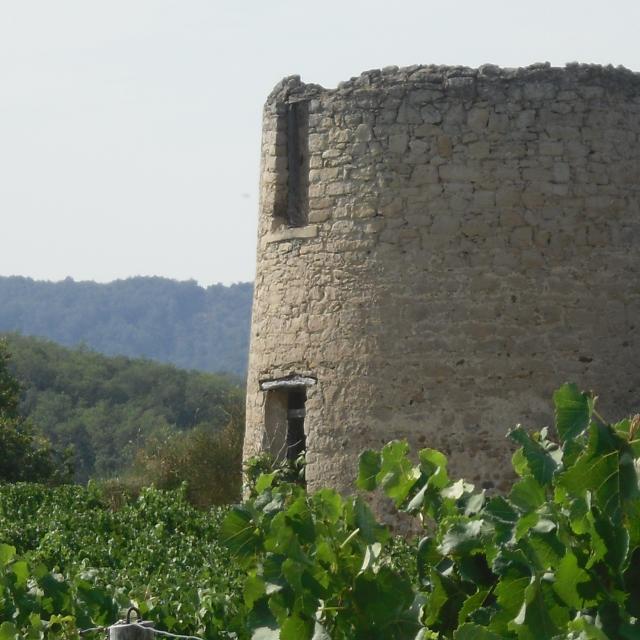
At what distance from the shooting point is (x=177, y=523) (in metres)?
10.8

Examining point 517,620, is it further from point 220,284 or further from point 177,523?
point 220,284

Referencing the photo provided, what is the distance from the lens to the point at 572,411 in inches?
151

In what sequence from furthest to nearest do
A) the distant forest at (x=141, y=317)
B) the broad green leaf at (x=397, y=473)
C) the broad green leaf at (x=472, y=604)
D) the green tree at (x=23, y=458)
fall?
the distant forest at (x=141, y=317)
the green tree at (x=23, y=458)
the broad green leaf at (x=397, y=473)
the broad green leaf at (x=472, y=604)

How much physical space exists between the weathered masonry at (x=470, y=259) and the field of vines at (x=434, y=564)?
3.12m

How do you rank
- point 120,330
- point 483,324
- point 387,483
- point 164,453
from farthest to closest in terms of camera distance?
point 120,330, point 164,453, point 483,324, point 387,483

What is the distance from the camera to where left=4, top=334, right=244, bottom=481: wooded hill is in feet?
118

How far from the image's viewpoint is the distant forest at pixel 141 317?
122 m

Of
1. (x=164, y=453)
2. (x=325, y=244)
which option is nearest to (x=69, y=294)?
(x=164, y=453)

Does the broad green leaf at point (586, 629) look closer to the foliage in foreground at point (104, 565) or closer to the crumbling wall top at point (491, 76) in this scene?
the foliage in foreground at point (104, 565)

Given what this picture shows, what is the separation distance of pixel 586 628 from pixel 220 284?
5480 inches

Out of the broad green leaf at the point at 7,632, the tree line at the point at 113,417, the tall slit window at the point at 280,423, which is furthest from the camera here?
the tree line at the point at 113,417

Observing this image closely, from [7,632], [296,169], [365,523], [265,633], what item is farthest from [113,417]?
[365,523]

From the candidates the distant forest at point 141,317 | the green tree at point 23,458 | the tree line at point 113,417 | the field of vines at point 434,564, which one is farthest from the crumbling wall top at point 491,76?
the distant forest at point 141,317

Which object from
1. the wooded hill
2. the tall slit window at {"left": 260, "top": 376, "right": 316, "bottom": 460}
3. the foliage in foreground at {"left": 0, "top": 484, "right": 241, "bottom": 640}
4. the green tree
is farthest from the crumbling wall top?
the wooded hill
